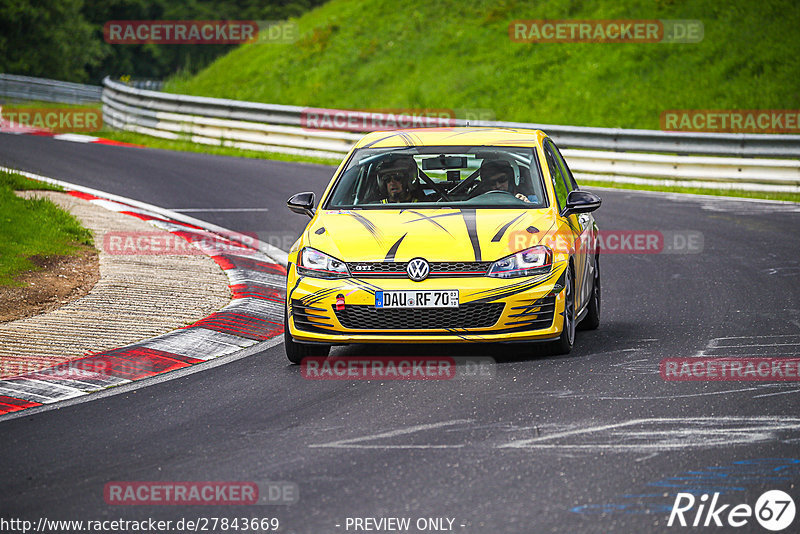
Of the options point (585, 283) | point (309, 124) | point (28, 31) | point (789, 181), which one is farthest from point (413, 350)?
point (28, 31)

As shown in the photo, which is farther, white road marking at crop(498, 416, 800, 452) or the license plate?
the license plate

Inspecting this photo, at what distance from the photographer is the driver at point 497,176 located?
9.34 metres

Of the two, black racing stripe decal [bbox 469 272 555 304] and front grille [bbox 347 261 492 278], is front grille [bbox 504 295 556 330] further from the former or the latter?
front grille [bbox 347 261 492 278]

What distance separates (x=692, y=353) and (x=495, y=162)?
7.14 feet

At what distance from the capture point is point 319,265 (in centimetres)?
839

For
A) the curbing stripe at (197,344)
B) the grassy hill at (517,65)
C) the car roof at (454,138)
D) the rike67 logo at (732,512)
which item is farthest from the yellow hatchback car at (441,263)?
the grassy hill at (517,65)

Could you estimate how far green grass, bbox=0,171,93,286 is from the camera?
38.4 feet

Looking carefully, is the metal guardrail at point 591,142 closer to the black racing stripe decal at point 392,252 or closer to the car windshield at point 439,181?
the car windshield at point 439,181

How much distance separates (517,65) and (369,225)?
75.6 feet

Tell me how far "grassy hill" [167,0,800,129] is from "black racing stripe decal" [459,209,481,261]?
1839 centimetres

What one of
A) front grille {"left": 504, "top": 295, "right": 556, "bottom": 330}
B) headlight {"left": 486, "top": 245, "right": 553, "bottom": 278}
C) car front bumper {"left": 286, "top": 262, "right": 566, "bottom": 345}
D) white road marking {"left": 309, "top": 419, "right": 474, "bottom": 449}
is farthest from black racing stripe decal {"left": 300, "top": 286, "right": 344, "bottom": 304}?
white road marking {"left": 309, "top": 419, "right": 474, "bottom": 449}

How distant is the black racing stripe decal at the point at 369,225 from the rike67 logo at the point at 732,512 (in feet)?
11.8

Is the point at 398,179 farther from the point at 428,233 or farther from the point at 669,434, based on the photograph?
the point at 669,434

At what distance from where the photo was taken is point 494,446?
6.25 meters
